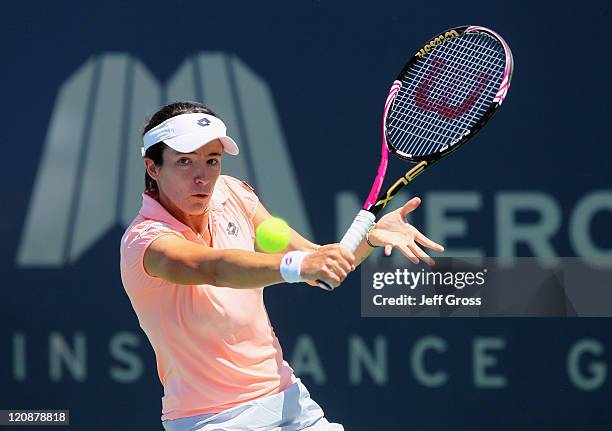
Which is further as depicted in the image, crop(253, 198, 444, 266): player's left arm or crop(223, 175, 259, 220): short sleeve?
crop(223, 175, 259, 220): short sleeve

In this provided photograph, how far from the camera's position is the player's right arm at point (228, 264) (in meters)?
2.16

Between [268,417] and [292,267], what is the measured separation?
0.53 metres

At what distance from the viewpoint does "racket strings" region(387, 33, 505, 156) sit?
10.5 ft

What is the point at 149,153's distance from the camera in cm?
260

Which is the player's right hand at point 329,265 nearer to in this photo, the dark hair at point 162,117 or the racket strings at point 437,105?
the dark hair at point 162,117

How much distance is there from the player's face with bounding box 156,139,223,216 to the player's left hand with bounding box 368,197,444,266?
0.43 metres

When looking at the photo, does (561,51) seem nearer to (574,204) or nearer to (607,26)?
(607,26)

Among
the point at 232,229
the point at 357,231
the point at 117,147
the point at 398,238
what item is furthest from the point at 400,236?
the point at 117,147

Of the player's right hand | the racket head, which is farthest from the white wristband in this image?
the racket head

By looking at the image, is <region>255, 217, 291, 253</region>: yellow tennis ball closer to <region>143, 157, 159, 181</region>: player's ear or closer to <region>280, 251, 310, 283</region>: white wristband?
<region>143, 157, 159, 181</region>: player's ear

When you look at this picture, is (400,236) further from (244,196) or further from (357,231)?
(244,196)

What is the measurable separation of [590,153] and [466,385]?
106 cm

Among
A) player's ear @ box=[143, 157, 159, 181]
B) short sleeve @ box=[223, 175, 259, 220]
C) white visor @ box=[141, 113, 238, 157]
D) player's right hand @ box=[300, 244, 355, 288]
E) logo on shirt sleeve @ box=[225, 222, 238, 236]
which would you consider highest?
white visor @ box=[141, 113, 238, 157]

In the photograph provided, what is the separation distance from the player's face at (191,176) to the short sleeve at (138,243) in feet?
0.26
